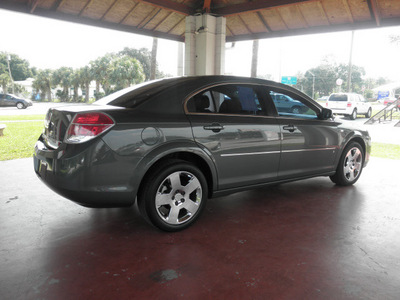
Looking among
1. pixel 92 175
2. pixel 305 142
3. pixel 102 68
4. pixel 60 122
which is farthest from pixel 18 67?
pixel 92 175

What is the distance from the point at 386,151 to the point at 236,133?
684 centimetres

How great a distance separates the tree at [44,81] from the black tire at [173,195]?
5490 cm

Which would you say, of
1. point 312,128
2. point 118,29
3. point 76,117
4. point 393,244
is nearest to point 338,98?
point 118,29

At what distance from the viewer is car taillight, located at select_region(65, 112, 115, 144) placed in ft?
9.02

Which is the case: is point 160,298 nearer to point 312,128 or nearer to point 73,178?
point 73,178

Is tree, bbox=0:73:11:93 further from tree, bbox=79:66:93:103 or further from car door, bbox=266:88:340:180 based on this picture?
car door, bbox=266:88:340:180

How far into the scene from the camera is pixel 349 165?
496 centimetres

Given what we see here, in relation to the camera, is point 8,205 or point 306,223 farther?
point 8,205

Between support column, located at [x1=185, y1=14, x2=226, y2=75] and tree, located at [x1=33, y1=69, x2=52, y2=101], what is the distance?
48572 mm

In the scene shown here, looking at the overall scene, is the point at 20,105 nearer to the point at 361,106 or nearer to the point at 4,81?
the point at 4,81

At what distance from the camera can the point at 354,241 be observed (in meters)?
3.08

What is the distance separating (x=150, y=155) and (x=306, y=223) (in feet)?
6.22

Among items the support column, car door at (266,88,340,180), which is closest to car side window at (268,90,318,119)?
car door at (266,88,340,180)

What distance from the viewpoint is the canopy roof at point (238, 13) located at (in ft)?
26.2
